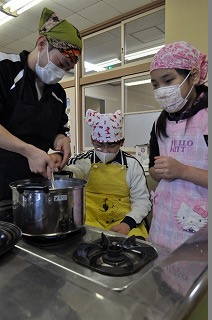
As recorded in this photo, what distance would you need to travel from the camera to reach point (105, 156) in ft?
4.36

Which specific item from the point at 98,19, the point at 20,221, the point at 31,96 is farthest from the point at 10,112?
the point at 98,19

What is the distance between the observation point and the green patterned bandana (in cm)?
87

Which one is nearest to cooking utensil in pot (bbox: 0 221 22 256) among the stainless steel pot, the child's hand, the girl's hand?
the stainless steel pot

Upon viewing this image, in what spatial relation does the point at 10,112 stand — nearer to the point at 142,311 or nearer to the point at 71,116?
the point at 142,311

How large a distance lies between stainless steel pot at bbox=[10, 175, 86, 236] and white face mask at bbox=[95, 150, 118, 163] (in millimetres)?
695

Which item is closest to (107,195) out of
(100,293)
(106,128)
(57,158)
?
(106,128)

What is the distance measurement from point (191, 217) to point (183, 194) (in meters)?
0.08

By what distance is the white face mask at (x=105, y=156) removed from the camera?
1.32m

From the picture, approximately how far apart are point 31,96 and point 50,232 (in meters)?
0.53

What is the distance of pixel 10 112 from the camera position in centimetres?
91

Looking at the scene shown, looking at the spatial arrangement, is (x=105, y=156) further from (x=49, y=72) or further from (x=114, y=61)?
(x=114, y=61)

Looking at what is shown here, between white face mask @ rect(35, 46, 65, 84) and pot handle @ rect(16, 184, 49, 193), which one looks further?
white face mask @ rect(35, 46, 65, 84)

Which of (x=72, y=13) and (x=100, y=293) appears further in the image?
(x=72, y=13)

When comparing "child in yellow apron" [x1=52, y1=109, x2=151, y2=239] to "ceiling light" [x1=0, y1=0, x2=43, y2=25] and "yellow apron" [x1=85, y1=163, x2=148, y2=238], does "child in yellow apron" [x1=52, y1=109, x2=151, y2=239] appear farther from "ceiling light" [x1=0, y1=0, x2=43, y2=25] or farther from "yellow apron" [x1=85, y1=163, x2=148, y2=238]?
"ceiling light" [x1=0, y1=0, x2=43, y2=25]
